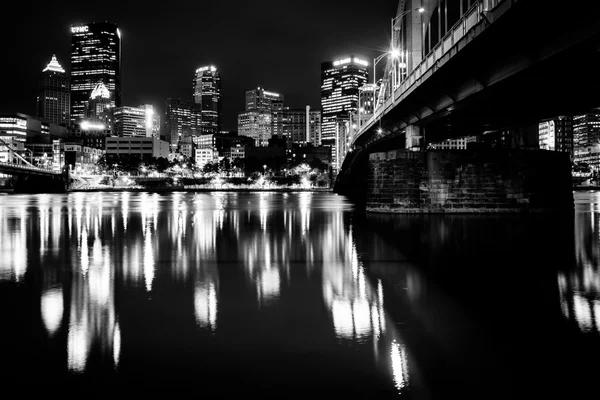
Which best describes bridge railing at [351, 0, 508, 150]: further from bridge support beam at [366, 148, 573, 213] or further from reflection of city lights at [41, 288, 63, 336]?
reflection of city lights at [41, 288, 63, 336]

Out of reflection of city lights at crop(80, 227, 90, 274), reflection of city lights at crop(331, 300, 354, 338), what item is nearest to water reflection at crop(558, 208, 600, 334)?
reflection of city lights at crop(331, 300, 354, 338)

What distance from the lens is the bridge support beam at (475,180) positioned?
38.3 meters

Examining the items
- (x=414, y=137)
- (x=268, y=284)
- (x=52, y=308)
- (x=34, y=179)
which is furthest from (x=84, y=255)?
(x=34, y=179)

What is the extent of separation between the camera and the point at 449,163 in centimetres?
3838

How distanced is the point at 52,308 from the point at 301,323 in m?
4.73

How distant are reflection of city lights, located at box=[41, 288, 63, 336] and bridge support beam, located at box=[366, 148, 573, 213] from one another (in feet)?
101

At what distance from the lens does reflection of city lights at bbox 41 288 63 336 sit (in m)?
8.70

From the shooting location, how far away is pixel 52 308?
32.7ft

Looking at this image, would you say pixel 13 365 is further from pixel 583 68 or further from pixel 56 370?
pixel 583 68

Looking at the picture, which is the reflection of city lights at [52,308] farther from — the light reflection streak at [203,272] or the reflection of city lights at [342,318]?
the reflection of city lights at [342,318]

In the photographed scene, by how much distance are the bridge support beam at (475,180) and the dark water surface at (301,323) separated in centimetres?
1997

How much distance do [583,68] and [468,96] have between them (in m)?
7.77

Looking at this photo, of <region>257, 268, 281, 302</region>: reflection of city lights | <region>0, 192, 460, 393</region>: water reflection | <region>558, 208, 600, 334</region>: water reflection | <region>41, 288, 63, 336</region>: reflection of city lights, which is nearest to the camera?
<region>0, 192, 460, 393</region>: water reflection

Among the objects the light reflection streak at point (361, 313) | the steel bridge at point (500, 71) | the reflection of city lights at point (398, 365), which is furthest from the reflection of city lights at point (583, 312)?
the steel bridge at point (500, 71)
